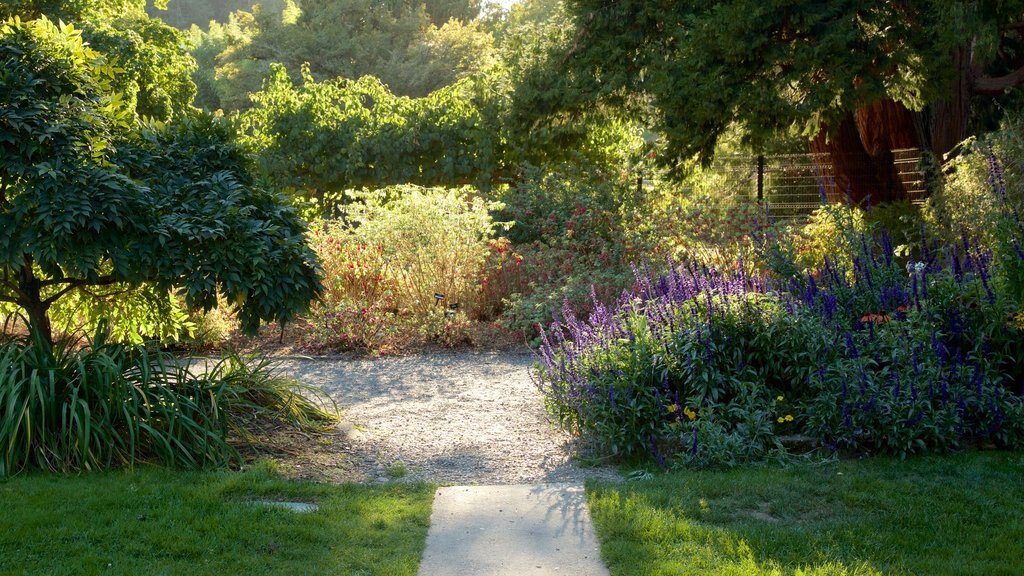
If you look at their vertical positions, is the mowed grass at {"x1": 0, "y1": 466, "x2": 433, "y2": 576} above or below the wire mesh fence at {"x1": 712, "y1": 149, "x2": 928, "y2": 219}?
below

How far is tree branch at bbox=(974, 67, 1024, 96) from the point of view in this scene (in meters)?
10.1

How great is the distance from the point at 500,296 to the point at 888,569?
6.98 metres

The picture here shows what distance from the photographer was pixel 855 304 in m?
5.89

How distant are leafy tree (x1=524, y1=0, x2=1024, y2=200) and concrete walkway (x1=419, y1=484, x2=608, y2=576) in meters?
5.74

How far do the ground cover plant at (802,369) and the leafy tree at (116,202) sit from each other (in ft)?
6.20

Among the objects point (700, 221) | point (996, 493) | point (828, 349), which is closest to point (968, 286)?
point (828, 349)

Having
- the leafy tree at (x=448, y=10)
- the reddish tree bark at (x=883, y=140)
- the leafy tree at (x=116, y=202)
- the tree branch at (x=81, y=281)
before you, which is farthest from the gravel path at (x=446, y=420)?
the leafy tree at (x=448, y=10)

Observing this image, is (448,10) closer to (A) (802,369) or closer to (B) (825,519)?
(A) (802,369)

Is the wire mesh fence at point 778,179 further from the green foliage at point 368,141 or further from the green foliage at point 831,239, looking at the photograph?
the green foliage at point 831,239

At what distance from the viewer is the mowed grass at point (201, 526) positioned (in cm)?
350

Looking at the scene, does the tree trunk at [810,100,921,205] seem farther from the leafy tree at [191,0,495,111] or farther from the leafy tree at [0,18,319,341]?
the leafy tree at [191,0,495,111]

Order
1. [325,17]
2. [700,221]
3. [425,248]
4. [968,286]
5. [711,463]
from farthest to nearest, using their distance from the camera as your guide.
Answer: [325,17] → [700,221] → [425,248] → [968,286] → [711,463]

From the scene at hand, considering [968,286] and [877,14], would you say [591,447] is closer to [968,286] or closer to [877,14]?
[968,286]

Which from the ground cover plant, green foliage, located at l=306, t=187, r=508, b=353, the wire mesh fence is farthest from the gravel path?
the wire mesh fence
